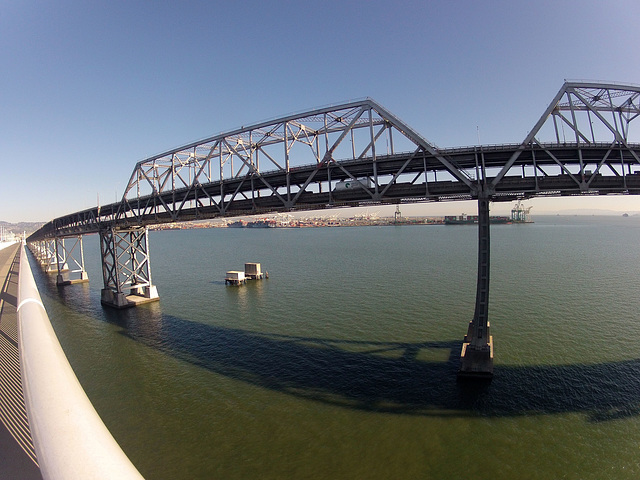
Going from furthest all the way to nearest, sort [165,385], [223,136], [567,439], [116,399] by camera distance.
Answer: [223,136] → [165,385] → [116,399] → [567,439]

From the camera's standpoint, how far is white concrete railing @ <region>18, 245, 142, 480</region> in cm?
238

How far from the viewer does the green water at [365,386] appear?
15008 mm

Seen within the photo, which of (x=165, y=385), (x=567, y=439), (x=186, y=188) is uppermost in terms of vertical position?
(x=186, y=188)

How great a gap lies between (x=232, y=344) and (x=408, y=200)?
1992 cm

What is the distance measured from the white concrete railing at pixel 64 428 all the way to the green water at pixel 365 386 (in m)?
13.3

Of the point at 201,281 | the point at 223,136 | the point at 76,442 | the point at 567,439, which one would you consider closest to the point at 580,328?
the point at 567,439

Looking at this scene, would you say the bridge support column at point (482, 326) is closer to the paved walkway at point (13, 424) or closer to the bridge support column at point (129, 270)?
the paved walkway at point (13, 424)

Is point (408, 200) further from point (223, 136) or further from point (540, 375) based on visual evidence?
point (223, 136)

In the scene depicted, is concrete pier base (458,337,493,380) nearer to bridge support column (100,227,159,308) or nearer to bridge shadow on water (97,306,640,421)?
bridge shadow on water (97,306,640,421)

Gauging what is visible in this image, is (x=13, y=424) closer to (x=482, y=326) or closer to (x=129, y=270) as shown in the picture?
(x=482, y=326)

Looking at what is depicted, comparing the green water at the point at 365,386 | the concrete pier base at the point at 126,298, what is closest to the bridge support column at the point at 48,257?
the concrete pier base at the point at 126,298

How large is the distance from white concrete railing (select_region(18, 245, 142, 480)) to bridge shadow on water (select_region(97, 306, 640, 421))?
17812 mm

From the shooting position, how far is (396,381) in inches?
848

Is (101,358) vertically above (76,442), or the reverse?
(76,442)
